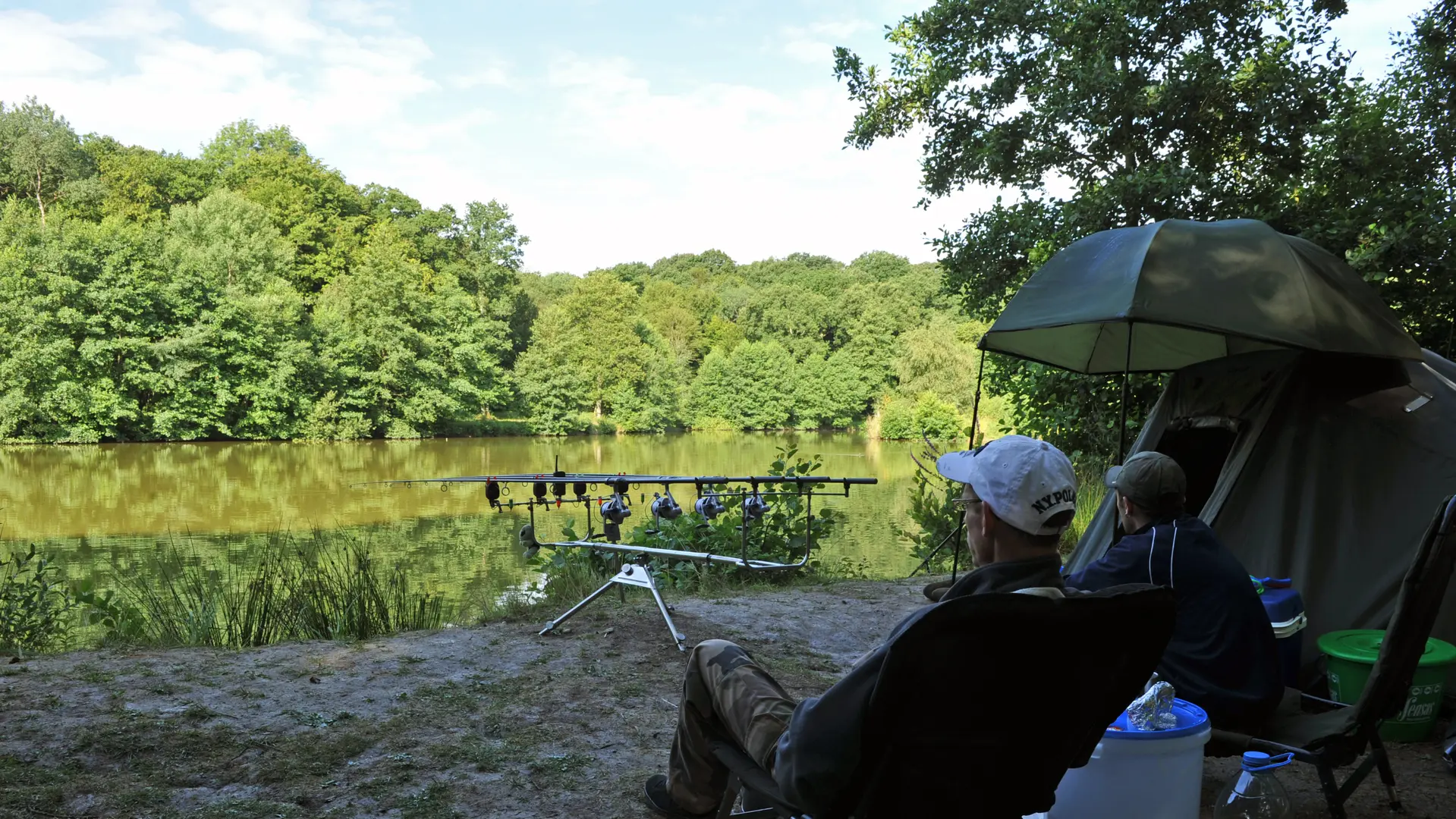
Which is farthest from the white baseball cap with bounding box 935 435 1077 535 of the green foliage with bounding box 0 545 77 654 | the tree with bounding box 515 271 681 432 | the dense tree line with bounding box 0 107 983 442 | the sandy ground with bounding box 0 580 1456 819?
the tree with bounding box 515 271 681 432

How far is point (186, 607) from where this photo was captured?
18.4ft

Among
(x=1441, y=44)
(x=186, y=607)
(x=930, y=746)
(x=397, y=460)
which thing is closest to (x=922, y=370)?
(x=397, y=460)

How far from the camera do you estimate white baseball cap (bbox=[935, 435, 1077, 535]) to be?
1.95 m

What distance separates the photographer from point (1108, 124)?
35.3ft

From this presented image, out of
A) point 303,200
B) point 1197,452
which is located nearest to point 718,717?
point 1197,452

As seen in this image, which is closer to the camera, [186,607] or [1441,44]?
[186,607]

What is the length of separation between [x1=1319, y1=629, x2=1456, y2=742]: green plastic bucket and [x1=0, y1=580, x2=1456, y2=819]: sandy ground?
102 millimetres

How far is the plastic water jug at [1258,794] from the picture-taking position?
248 cm

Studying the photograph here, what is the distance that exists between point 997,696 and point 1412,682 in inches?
93.5

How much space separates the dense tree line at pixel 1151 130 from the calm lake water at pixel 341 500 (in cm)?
353

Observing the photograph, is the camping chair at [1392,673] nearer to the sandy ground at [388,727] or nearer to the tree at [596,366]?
the sandy ground at [388,727]

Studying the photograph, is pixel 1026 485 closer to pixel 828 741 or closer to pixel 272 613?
pixel 828 741

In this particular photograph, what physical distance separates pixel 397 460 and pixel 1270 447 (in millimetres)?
26543

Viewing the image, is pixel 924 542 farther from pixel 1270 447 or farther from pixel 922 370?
pixel 922 370
